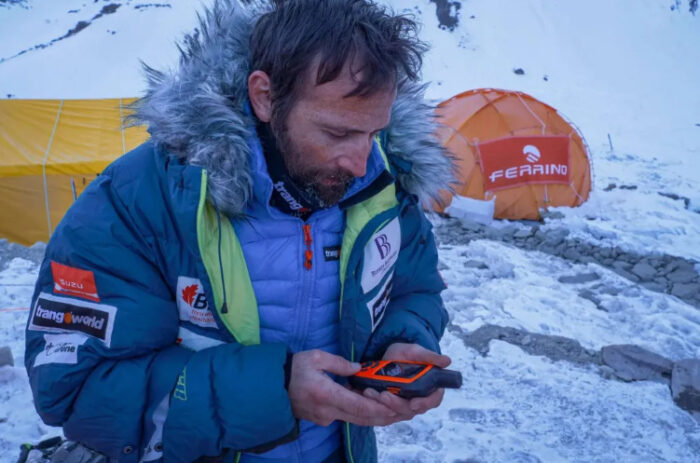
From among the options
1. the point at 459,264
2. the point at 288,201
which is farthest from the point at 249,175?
the point at 459,264

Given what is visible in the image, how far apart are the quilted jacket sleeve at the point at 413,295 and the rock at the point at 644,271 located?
5217mm

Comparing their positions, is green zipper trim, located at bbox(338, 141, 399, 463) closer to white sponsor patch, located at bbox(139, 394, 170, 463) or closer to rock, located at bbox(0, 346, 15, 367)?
white sponsor patch, located at bbox(139, 394, 170, 463)

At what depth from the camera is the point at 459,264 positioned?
21.2 ft

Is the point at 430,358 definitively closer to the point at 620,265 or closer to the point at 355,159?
the point at 355,159

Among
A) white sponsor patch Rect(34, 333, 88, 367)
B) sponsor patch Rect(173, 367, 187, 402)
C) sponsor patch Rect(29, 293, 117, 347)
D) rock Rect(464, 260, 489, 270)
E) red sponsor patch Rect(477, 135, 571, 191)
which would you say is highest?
sponsor patch Rect(29, 293, 117, 347)

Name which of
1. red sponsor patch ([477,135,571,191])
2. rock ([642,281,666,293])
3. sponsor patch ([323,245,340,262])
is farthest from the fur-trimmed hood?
red sponsor patch ([477,135,571,191])

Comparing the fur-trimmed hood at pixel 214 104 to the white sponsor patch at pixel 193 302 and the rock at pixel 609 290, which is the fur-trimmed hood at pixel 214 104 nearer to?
the white sponsor patch at pixel 193 302

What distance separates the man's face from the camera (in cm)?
152

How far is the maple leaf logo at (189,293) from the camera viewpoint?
4.93 ft

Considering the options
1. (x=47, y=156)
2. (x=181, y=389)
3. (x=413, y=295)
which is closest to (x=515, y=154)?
(x=413, y=295)

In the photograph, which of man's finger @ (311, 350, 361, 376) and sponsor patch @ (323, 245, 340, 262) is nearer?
man's finger @ (311, 350, 361, 376)

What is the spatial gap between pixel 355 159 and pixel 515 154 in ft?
24.7

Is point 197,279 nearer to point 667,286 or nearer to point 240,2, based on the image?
point 240,2

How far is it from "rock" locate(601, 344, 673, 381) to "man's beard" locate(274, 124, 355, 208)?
3.65 metres
